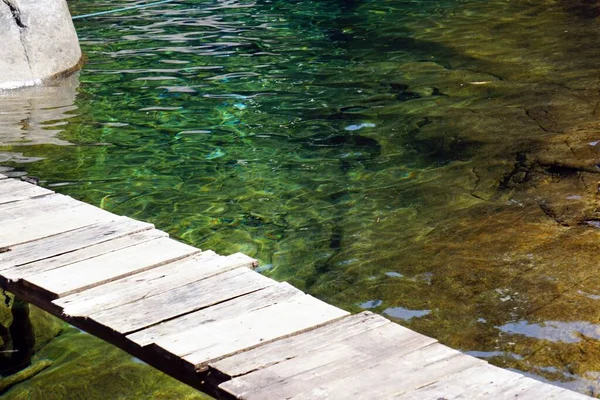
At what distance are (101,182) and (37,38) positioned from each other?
3.96 metres

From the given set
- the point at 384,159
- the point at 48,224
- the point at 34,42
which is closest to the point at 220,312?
the point at 48,224

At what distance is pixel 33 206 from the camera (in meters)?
5.31

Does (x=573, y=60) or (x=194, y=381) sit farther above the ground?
(x=194, y=381)

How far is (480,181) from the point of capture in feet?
22.4

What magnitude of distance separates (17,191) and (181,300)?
2157 millimetres

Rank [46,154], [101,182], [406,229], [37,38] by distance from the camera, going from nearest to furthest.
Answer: [406,229] → [101,182] → [46,154] → [37,38]

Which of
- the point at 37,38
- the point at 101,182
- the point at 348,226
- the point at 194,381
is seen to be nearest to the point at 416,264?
the point at 348,226

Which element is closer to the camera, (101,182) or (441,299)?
(441,299)

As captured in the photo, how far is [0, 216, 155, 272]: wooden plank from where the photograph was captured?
4441 millimetres

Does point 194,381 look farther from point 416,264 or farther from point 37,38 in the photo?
point 37,38

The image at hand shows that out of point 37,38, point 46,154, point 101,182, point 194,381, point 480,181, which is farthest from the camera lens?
point 37,38

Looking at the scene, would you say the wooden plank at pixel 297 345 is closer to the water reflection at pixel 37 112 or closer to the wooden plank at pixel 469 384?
the wooden plank at pixel 469 384

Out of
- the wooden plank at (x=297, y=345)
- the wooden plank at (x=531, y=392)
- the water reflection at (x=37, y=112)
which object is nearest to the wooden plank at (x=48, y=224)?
the wooden plank at (x=297, y=345)

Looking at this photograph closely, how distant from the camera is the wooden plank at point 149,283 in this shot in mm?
3893
